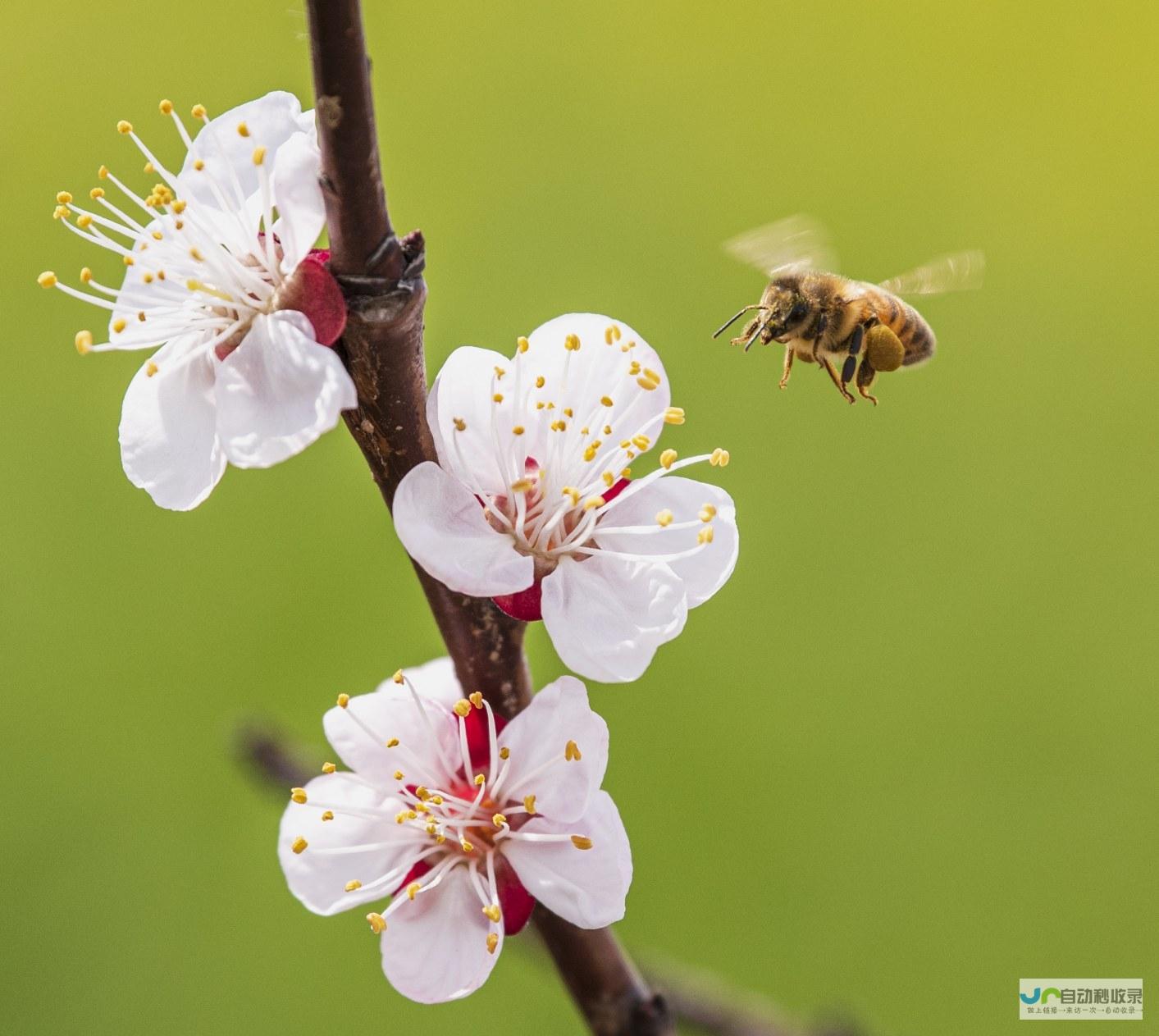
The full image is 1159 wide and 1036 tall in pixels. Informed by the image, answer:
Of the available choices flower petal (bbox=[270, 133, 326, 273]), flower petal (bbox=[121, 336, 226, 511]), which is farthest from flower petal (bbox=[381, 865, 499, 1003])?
flower petal (bbox=[270, 133, 326, 273])

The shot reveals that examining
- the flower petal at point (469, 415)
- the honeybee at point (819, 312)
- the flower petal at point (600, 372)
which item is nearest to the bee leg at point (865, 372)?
the honeybee at point (819, 312)

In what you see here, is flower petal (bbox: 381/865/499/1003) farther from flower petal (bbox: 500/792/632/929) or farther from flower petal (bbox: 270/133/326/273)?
flower petal (bbox: 270/133/326/273)

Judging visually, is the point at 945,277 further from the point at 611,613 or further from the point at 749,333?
the point at 611,613

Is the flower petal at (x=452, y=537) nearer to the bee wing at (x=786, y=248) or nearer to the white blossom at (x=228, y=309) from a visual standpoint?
the white blossom at (x=228, y=309)

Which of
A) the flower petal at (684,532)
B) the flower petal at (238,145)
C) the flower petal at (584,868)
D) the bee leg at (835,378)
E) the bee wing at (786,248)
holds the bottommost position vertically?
the flower petal at (584,868)

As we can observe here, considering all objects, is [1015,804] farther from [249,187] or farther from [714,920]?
[249,187]

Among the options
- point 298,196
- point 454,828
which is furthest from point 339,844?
point 298,196
